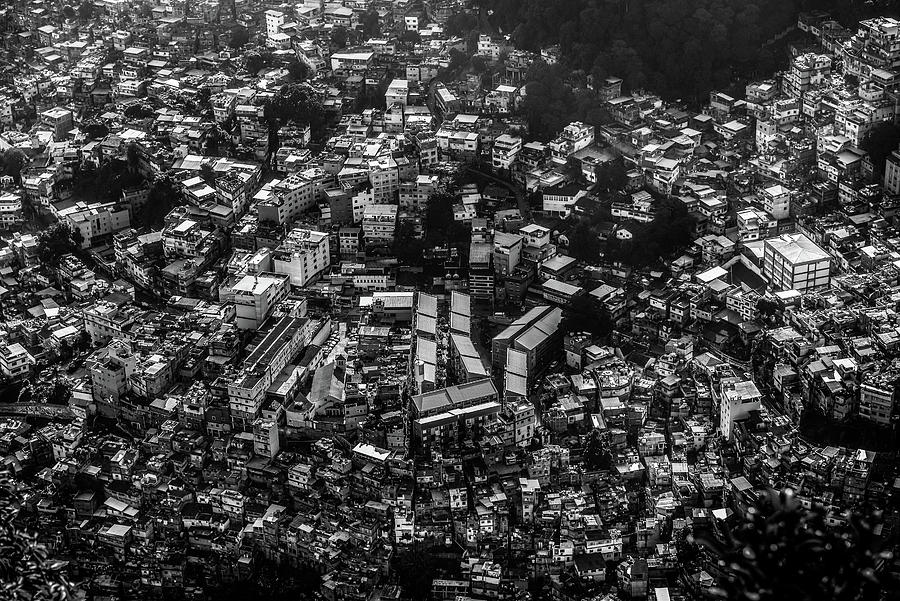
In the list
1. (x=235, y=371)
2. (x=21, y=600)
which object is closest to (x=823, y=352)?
(x=235, y=371)

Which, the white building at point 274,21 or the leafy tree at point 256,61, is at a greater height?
the white building at point 274,21

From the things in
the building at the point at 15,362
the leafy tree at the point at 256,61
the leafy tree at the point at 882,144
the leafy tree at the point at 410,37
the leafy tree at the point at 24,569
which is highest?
the leafy tree at the point at 24,569

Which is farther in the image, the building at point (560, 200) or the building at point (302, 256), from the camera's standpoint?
the building at point (560, 200)

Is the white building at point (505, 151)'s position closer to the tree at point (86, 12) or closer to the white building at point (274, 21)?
the white building at point (274, 21)

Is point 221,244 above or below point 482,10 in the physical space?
below

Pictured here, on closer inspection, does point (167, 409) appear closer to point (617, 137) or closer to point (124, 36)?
point (617, 137)

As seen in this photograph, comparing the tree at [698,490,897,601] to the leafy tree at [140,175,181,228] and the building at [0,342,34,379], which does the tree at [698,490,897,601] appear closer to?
the building at [0,342,34,379]

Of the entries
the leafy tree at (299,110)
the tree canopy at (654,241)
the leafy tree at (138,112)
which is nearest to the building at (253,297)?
the leafy tree at (299,110)

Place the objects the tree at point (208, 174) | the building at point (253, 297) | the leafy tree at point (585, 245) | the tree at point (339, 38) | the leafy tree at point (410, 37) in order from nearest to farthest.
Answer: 1. the building at point (253, 297)
2. the leafy tree at point (585, 245)
3. the tree at point (208, 174)
4. the leafy tree at point (410, 37)
5. the tree at point (339, 38)

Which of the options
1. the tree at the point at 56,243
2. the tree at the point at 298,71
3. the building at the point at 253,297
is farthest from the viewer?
the tree at the point at 298,71
